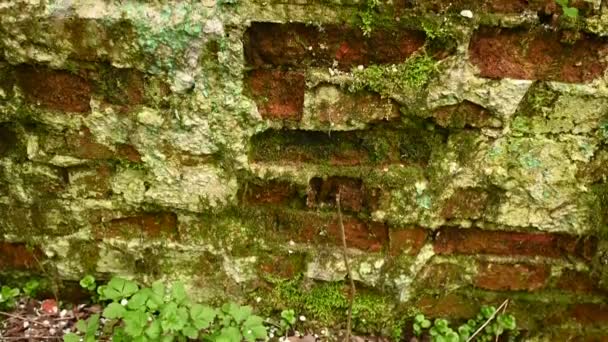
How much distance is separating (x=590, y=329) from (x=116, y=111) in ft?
4.62

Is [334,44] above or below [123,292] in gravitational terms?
above

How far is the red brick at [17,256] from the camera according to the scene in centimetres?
161

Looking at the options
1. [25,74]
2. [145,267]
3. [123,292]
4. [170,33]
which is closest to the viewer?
[170,33]

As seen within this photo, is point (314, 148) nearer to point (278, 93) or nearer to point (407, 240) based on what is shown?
point (278, 93)

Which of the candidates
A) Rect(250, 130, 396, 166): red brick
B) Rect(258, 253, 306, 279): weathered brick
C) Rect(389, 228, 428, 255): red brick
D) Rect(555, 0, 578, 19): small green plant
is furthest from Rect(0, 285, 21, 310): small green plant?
Rect(555, 0, 578, 19): small green plant

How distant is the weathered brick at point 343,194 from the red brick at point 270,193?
5 centimetres

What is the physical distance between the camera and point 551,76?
1314 mm

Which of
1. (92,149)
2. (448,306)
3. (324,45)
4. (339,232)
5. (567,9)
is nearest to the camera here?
(567,9)

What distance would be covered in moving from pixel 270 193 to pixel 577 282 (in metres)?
0.88

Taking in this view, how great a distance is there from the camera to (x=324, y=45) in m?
1.30

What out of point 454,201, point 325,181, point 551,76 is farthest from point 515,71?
point 325,181

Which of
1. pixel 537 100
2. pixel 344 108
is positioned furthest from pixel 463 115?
pixel 344 108

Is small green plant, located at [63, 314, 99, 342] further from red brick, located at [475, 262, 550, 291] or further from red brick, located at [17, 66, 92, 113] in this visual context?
red brick, located at [475, 262, 550, 291]

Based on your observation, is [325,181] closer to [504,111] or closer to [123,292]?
→ [504,111]
